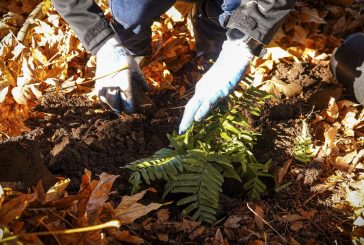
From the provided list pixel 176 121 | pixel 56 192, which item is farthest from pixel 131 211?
pixel 176 121

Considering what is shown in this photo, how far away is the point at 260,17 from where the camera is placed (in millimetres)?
1860

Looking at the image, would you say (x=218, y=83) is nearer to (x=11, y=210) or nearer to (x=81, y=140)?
(x=81, y=140)

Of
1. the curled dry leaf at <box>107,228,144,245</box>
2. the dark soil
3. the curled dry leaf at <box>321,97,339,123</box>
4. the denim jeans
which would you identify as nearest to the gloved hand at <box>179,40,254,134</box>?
the dark soil

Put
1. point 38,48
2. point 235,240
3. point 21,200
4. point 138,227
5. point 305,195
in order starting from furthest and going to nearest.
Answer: point 38,48, point 305,195, point 235,240, point 138,227, point 21,200

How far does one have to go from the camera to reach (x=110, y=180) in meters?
1.21

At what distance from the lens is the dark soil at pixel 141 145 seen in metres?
1.48

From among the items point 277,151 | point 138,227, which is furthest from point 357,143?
point 138,227

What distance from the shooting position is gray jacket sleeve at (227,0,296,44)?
1855 millimetres

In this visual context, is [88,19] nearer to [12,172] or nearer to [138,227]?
[12,172]

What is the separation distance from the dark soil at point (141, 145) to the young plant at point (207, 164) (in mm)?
110

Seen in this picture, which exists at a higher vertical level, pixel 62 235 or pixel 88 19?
pixel 88 19

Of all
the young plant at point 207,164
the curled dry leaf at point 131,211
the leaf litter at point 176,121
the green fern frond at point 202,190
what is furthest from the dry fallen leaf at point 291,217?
the curled dry leaf at point 131,211

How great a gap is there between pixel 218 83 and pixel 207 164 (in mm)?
535

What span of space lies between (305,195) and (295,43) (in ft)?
4.42
